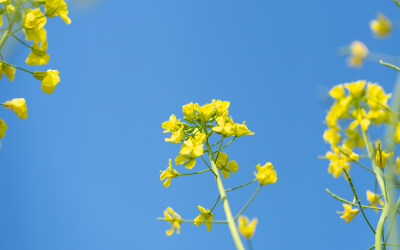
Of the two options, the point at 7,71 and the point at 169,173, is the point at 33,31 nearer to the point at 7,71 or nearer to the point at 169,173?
the point at 7,71

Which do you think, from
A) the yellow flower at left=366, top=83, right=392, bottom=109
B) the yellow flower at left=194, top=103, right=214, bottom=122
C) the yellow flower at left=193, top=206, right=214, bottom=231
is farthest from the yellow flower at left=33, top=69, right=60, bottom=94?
the yellow flower at left=366, top=83, right=392, bottom=109

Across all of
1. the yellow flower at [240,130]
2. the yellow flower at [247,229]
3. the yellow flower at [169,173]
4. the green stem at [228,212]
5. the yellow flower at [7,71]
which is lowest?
the yellow flower at [247,229]

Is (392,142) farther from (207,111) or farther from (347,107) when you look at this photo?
(207,111)

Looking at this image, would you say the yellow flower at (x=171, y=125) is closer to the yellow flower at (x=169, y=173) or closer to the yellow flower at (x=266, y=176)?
the yellow flower at (x=169, y=173)

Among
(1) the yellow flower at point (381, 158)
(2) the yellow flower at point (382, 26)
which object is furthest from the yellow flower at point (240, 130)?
(2) the yellow flower at point (382, 26)

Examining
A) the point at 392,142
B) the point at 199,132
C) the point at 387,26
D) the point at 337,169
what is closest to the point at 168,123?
the point at 199,132

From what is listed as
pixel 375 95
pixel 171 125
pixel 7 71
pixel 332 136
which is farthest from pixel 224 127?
pixel 7 71
